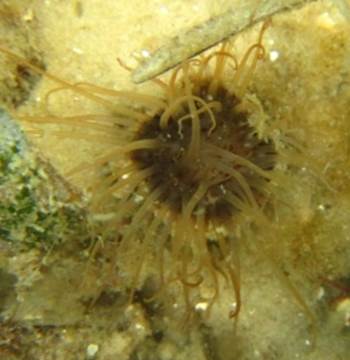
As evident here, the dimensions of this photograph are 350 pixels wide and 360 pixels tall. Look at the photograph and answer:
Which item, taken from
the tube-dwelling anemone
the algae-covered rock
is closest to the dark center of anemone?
the tube-dwelling anemone

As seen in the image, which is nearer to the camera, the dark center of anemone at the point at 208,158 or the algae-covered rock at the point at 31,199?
the dark center of anemone at the point at 208,158

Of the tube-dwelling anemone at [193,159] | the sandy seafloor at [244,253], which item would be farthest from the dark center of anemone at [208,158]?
the sandy seafloor at [244,253]

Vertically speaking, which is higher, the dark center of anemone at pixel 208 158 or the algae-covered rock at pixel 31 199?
the dark center of anemone at pixel 208 158

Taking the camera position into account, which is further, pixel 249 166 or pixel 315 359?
pixel 315 359

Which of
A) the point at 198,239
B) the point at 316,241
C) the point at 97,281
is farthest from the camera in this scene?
the point at 97,281

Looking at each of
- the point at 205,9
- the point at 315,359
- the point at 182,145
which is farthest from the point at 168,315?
the point at 205,9

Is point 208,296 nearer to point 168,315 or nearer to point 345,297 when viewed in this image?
point 168,315

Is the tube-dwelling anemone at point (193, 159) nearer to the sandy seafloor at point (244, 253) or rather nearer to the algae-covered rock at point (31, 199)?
the sandy seafloor at point (244, 253)
